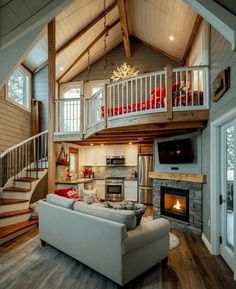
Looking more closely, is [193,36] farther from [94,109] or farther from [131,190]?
[131,190]

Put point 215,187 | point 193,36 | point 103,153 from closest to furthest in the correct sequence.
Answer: point 215,187 → point 193,36 → point 103,153

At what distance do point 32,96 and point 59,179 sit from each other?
308 cm

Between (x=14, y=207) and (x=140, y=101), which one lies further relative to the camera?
(x=14, y=207)

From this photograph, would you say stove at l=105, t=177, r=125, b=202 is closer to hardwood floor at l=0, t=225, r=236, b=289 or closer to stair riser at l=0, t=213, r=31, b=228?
stair riser at l=0, t=213, r=31, b=228

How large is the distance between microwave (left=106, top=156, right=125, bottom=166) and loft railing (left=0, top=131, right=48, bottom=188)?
2.39 metres

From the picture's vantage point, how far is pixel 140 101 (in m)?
4.31

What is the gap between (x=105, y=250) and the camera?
8.51 feet

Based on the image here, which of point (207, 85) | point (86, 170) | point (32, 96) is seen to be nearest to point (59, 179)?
point (86, 170)

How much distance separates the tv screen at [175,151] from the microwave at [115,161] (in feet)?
8.21

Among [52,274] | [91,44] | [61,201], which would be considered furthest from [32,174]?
[91,44]

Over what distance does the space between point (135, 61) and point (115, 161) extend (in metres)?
4.01

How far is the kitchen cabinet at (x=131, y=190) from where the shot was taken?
24.7 feet

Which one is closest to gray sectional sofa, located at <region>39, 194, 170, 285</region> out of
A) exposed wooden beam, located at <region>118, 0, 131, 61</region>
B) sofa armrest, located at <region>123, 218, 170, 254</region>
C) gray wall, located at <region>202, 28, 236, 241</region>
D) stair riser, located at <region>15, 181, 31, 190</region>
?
sofa armrest, located at <region>123, 218, 170, 254</region>

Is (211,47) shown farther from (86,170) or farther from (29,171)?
(86,170)
